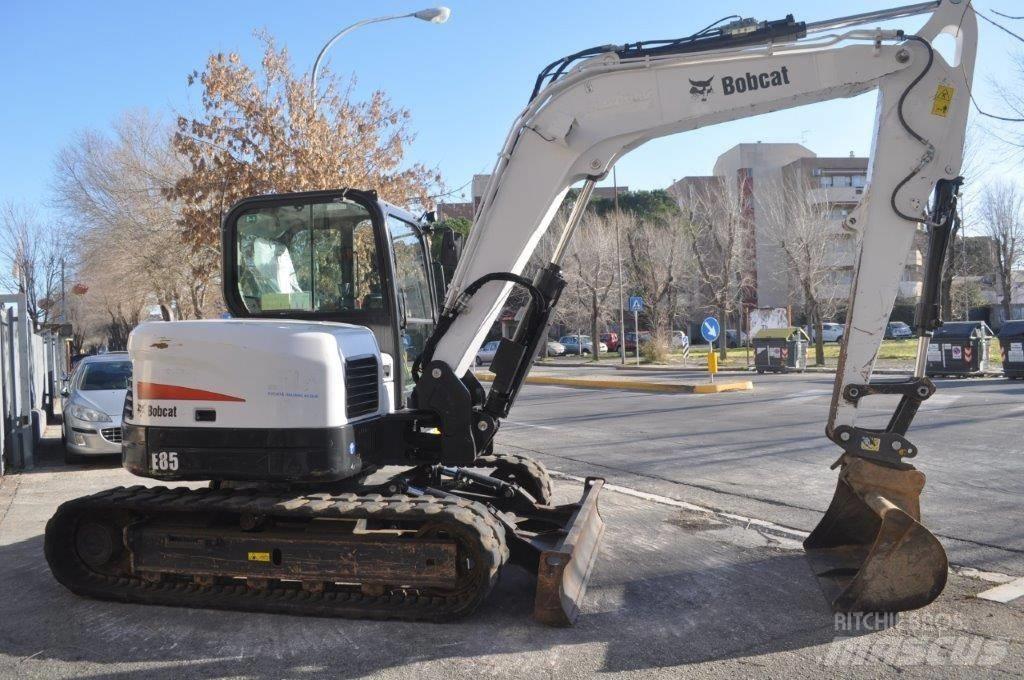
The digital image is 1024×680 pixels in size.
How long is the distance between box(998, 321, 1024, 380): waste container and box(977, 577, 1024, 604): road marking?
18.2 m

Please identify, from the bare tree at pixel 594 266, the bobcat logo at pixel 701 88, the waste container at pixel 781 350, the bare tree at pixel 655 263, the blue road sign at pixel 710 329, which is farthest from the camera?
the bare tree at pixel 594 266

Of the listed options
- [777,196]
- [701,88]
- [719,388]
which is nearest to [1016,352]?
[719,388]

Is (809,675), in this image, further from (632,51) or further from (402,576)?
(632,51)

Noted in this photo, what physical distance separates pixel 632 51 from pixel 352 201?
2142mm

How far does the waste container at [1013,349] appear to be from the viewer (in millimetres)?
20916

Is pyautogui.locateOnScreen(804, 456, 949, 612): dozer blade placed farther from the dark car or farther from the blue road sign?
the dark car

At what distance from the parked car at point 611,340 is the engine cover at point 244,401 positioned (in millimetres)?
51208

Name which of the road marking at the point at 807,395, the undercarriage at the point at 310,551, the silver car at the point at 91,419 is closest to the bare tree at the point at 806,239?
the road marking at the point at 807,395

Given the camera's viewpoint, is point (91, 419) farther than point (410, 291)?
Yes

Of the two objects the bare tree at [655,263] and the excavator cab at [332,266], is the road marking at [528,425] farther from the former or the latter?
the bare tree at [655,263]

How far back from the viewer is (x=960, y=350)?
2311 centimetres

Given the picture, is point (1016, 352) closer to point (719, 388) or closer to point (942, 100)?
point (719, 388)

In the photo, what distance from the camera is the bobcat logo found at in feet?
18.0

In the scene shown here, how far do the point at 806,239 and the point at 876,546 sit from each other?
32797 mm
